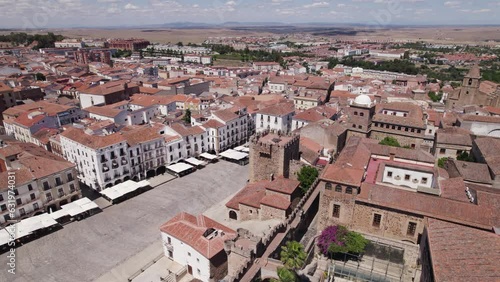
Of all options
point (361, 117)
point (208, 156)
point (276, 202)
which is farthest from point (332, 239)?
point (208, 156)

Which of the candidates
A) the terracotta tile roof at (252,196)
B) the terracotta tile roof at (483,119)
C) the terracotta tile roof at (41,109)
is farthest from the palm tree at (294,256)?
the terracotta tile roof at (41,109)

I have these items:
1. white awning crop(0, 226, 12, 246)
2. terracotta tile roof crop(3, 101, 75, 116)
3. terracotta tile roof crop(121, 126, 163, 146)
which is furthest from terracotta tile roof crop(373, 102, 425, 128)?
terracotta tile roof crop(3, 101, 75, 116)

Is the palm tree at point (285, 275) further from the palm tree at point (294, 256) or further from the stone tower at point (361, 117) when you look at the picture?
the stone tower at point (361, 117)

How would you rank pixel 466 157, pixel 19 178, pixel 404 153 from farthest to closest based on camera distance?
1. pixel 466 157
2. pixel 404 153
3. pixel 19 178

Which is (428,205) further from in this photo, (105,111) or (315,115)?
(105,111)

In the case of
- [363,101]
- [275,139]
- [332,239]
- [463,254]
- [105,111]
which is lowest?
[332,239]

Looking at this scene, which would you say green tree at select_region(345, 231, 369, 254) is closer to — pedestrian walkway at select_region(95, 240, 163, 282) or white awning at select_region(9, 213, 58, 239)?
pedestrian walkway at select_region(95, 240, 163, 282)
